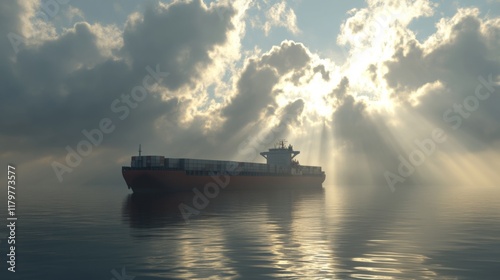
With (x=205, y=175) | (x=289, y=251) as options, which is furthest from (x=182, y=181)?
(x=289, y=251)

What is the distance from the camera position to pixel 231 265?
53.1ft

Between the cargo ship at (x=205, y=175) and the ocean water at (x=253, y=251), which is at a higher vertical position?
the cargo ship at (x=205, y=175)

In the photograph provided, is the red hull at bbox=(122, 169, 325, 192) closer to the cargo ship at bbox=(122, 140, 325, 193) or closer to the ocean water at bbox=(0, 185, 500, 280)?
the cargo ship at bbox=(122, 140, 325, 193)

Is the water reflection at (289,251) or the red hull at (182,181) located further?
the red hull at (182,181)

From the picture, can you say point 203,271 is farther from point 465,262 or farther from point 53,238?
point 53,238

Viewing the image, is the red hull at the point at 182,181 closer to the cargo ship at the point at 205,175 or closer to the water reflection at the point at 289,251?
the cargo ship at the point at 205,175

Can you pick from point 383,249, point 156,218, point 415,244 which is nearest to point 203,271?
point 383,249

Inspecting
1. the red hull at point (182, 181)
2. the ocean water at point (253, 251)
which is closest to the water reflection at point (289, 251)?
the ocean water at point (253, 251)

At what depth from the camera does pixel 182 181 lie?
84.7 metres

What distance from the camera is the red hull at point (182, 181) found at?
79.5 meters

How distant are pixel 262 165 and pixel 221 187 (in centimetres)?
2240

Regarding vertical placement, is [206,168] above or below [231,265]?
above

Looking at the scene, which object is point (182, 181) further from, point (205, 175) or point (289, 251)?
point (289, 251)

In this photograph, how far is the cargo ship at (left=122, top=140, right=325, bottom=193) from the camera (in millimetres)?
80312
